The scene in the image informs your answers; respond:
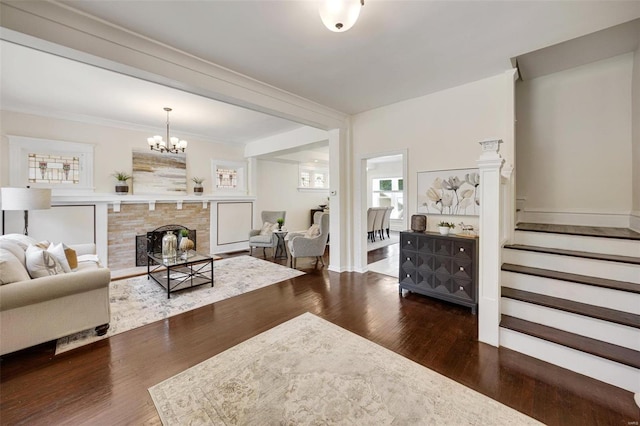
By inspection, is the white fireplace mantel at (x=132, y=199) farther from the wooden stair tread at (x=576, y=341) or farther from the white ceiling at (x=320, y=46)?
the wooden stair tread at (x=576, y=341)

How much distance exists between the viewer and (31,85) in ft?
10.8

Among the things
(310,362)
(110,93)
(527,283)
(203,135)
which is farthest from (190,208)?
(527,283)

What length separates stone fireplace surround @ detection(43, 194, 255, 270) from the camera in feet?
15.1

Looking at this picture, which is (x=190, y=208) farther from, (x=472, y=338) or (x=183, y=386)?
(x=472, y=338)

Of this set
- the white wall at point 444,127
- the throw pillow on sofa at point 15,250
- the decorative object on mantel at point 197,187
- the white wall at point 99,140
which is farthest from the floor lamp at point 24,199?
the white wall at point 444,127

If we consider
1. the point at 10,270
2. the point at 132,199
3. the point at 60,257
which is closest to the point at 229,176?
the point at 132,199

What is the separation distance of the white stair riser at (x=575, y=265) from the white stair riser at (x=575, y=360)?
2.87 ft

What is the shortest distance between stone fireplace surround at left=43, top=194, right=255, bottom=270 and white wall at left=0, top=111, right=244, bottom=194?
0.33 meters

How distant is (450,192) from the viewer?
355cm

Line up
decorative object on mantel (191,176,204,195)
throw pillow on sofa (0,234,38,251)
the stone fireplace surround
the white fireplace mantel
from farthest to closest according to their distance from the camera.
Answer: decorative object on mantel (191,176,204,195) → the stone fireplace surround → the white fireplace mantel → throw pillow on sofa (0,234,38,251)

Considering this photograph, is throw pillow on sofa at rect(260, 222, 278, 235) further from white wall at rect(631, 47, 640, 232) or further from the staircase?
white wall at rect(631, 47, 640, 232)

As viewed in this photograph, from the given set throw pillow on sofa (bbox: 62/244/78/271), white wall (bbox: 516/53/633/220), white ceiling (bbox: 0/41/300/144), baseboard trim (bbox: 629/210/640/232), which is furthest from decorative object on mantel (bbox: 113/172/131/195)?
baseboard trim (bbox: 629/210/640/232)

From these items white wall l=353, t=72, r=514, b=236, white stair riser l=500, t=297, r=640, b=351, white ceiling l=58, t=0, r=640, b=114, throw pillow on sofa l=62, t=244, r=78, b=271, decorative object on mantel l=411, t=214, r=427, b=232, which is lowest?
white stair riser l=500, t=297, r=640, b=351

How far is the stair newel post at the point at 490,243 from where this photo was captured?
7.46 feet
